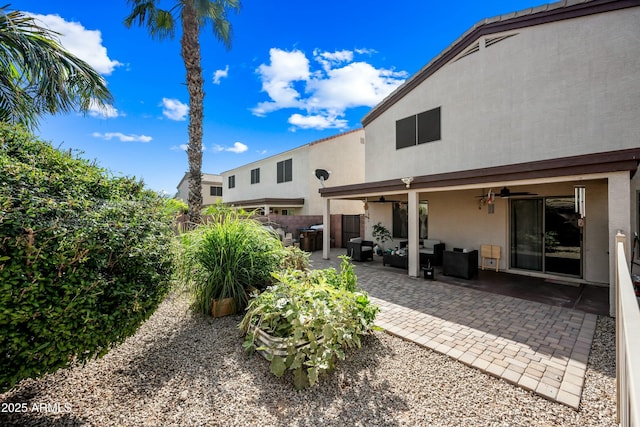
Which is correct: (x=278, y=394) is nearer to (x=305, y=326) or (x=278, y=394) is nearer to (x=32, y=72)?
(x=305, y=326)

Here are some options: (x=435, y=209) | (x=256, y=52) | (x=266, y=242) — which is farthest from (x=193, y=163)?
(x=435, y=209)

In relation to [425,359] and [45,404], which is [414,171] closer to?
[425,359]

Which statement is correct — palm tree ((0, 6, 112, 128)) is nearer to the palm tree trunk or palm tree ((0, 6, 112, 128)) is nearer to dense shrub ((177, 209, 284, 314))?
the palm tree trunk

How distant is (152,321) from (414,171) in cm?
965

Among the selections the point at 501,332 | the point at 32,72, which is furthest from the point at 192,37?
the point at 501,332

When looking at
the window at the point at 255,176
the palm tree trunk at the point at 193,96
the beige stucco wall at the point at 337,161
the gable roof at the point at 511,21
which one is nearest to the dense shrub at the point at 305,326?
the palm tree trunk at the point at 193,96

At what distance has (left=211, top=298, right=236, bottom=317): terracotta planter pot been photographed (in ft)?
16.0

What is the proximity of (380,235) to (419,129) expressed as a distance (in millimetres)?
4855

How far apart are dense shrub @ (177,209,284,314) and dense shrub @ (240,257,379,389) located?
0.92m

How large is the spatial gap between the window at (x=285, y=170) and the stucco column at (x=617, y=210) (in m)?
16.2

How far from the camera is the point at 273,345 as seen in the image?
3418 mm

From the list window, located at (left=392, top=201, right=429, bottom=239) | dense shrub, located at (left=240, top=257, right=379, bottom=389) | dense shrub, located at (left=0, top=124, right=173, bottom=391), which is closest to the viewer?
dense shrub, located at (left=0, top=124, right=173, bottom=391)

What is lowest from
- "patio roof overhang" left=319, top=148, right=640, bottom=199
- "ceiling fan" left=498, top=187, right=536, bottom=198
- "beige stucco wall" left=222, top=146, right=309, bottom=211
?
"ceiling fan" left=498, top=187, right=536, bottom=198

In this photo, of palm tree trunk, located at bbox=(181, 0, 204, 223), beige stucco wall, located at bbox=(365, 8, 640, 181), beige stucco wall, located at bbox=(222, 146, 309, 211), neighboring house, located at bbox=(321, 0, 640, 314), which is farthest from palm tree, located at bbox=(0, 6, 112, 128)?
beige stucco wall, located at bbox=(222, 146, 309, 211)
